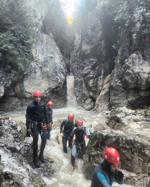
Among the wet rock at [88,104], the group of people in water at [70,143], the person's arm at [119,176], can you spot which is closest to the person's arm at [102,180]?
the group of people in water at [70,143]

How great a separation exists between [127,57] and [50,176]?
10421 mm

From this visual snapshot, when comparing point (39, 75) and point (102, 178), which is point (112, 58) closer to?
point (39, 75)

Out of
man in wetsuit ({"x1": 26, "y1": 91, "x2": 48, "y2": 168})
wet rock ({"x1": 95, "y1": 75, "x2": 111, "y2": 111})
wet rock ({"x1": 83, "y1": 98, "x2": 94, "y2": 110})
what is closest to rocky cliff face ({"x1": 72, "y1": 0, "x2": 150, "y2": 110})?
wet rock ({"x1": 95, "y1": 75, "x2": 111, "y2": 111})

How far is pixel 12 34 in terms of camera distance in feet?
34.2

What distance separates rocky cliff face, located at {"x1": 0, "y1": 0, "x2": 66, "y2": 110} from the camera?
12.5 m

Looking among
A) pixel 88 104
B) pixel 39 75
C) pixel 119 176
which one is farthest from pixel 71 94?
pixel 119 176

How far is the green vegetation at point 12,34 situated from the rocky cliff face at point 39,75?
35.0 inches

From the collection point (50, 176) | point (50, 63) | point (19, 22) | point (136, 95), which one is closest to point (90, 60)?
point (50, 63)

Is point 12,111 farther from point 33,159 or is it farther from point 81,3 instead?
point 81,3

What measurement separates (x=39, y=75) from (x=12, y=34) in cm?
460

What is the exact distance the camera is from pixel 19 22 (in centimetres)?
1170

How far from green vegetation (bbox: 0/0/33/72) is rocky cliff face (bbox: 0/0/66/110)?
0.89m

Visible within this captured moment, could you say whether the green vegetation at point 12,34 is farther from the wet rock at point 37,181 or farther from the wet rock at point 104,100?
the wet rock at point 37,181

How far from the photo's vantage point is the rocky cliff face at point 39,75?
12.5 meters
